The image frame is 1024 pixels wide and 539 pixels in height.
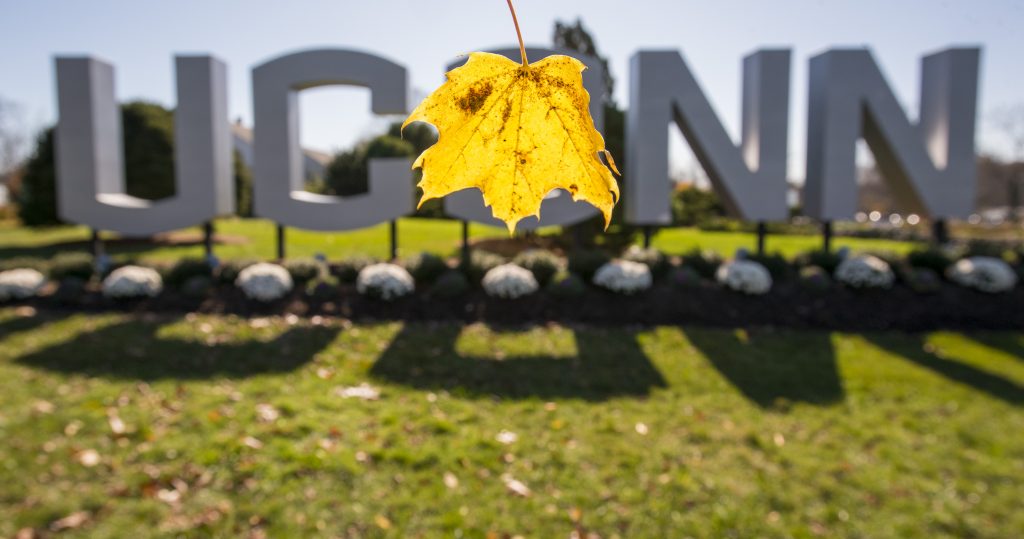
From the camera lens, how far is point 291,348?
7.47 meters

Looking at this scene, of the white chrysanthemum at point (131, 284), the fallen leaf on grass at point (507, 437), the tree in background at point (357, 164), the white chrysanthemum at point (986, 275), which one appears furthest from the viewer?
the tree in background at point (357, 164)

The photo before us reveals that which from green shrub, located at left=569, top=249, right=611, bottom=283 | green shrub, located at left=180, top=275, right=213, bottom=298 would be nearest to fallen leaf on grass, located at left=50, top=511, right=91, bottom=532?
green shrub, located at left=180, top=275, right=213, bottom=298

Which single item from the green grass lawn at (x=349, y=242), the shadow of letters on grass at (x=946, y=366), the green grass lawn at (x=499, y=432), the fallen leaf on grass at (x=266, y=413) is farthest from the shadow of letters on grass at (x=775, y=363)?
the green grass lawn at (x=349, y=242)

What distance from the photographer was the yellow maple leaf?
2.16 feet

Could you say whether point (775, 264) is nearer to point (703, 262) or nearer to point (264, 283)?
point (703, 262)

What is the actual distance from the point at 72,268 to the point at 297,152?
12.9 feet

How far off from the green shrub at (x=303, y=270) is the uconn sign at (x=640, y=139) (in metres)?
0.79

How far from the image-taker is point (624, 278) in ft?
30.0

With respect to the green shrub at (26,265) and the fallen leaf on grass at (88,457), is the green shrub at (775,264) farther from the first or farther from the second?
the green shrub at (26,265)

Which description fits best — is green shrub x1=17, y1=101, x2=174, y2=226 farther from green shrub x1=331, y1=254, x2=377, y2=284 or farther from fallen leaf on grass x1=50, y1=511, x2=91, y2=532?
fallen leaf on grass x1=50, y1=511, x2=91, y2=532

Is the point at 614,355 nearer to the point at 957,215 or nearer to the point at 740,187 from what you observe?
the point at 740,187

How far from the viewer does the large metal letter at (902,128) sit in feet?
34.7

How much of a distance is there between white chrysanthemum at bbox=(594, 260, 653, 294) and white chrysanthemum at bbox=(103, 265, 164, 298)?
661 cm

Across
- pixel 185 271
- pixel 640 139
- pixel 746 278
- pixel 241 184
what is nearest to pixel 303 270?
pixel 185 271
